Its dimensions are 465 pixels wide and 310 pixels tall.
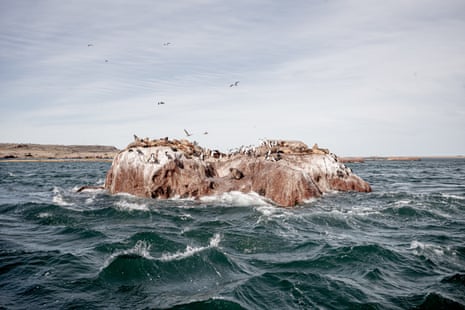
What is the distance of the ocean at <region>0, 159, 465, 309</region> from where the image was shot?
7.74m

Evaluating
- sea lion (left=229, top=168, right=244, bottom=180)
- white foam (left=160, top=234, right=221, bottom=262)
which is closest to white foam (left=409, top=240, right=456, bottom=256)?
white foam (left=160, top=234, right=221, bottom=262)

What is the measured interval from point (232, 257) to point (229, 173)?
1217 cm

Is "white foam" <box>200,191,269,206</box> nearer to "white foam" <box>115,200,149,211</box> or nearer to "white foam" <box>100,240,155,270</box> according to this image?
"white foam" <box>115,200,149,211</box>

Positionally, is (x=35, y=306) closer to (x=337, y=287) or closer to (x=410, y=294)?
(x=337, y=287)

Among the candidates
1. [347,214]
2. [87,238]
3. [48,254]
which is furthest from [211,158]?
[48,254]

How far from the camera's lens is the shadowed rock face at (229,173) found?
1891 centimetres

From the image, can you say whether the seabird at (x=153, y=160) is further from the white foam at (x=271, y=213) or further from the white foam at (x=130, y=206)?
the white foam at (x=271, y=213)

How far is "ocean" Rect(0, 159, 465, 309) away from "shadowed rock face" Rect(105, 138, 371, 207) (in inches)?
59.2

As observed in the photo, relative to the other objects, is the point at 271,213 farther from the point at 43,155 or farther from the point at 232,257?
the point at 43,155

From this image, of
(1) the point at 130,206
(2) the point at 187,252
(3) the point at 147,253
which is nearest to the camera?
(3) the point at 147,253

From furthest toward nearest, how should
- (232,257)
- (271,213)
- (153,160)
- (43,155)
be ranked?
1. (43,155)
2. (153,160)
3. (271,213)
4. (232,257)

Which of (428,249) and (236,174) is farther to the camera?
(236,174)

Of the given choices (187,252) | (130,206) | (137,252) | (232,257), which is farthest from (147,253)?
(130,206)

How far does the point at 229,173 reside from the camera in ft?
73.6
